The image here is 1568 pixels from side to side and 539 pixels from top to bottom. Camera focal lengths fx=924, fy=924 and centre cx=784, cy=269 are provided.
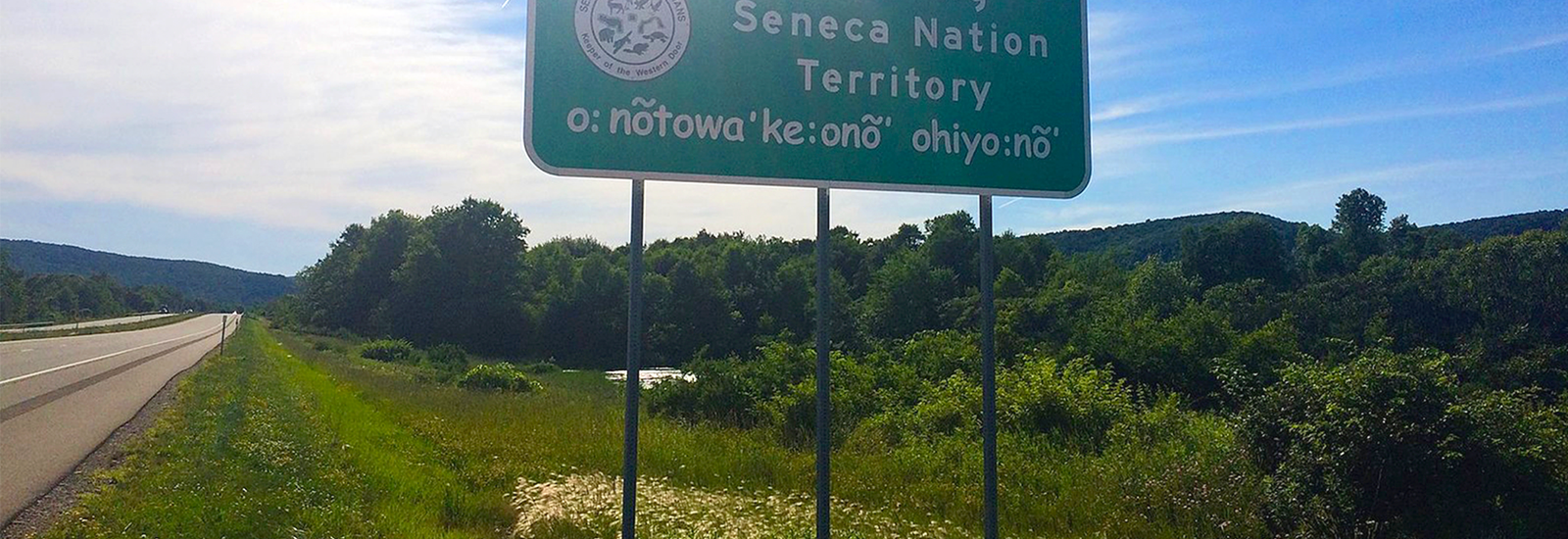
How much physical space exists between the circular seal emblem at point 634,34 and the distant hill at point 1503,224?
63675mm

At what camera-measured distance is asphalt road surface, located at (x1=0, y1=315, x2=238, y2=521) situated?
9648 millimetres

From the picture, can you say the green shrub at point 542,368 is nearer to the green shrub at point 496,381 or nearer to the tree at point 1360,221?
the green shrub at point 496,381

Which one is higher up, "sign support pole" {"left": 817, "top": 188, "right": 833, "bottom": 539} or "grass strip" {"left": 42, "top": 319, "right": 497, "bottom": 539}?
"sign support pole" {"left": 817, "top": 188, "right": 833, "bottom": 539}

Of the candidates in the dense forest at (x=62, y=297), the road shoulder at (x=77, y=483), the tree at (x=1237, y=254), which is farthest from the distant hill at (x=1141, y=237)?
the dense forest at (x=62, y=297)

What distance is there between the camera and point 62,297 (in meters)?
79.9

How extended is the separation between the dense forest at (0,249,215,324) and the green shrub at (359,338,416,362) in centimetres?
2129

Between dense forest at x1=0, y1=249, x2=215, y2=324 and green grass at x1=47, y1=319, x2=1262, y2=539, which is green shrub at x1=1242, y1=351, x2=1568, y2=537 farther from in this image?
dense forest at x1=0, y1=249, x2=215, y2=324

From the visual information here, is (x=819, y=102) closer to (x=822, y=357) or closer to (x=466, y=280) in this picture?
(x=822, y=357)

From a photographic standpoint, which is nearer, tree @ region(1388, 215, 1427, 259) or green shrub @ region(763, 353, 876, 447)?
green shrub @ region(763, 353, 876, 447)

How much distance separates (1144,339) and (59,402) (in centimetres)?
2274

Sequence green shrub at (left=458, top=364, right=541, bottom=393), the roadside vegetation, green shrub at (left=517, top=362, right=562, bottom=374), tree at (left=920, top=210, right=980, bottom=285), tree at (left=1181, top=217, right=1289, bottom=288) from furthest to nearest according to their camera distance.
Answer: tree at (left=1181, top=217, right=1289, bottom=288), tree at (left=920, top=210, right=980, bottom=285), green shrub at (left=517, top=362, right=562, bottom=374), green shrub at (left=458, top=364, right=541, bottom=393), the roadside vegetation

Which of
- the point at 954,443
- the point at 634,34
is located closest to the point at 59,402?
the point at 954,443

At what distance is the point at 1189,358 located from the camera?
72.8 ft

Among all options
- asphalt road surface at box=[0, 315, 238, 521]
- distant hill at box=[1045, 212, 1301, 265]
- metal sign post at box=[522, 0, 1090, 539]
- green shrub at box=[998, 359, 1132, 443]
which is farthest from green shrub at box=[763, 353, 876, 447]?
distant hill at box=[1045, 212, 1301, 265]
